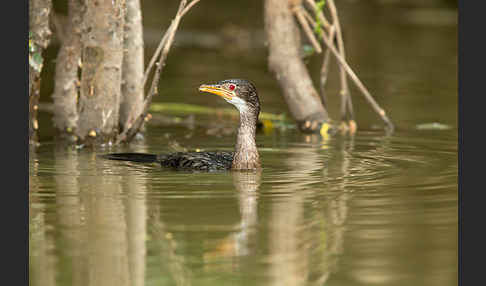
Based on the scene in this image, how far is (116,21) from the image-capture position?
1224 cm

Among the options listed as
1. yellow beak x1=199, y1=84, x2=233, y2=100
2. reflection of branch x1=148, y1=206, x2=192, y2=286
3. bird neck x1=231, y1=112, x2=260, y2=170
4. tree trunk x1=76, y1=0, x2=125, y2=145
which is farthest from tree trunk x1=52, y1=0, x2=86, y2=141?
reflection of branch x1=148, y1=206, x2=192, y2=286

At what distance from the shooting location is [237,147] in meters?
10.6

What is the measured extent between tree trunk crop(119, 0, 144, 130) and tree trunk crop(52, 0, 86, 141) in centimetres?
67

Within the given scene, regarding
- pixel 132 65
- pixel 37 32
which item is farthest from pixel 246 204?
pixel 132 65

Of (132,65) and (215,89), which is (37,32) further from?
(215,89)

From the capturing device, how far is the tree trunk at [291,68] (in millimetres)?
14258

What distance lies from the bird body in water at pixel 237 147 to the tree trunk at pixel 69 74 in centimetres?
278

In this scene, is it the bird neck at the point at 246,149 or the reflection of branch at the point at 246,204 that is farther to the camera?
the bird neck at the point at 246,149

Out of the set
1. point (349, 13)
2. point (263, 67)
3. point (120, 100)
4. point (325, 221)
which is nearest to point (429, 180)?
point (325, 221)

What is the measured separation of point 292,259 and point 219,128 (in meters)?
7.64

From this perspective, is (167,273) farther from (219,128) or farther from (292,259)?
(219,128)

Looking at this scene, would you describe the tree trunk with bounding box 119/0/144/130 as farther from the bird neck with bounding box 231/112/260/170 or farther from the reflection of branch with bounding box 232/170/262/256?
the reflection of branch with bounding box 232/170/262/256

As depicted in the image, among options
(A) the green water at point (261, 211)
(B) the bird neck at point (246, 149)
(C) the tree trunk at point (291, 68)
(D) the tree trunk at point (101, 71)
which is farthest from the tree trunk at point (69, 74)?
(B) the bird neck at point (246, 149)

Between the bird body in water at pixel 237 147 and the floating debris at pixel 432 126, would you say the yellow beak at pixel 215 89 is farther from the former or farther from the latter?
the floating debris at pixel 432 126
